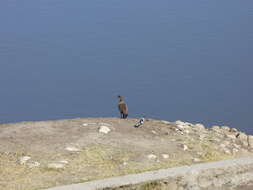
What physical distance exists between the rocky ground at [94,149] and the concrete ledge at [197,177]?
1.57 m

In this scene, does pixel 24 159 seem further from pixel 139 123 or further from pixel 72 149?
pixel 139 123

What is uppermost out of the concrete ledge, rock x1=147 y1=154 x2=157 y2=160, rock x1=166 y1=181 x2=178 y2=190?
rock x1=147 y1=154 x2=157 y2=160

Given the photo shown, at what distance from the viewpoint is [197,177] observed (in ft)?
36.1

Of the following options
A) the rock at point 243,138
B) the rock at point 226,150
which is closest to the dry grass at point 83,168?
the rock at point 226,150

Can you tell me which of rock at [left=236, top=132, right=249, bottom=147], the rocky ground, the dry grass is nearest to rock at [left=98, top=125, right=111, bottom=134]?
the rocky ground

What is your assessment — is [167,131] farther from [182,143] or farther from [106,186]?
[106,186]

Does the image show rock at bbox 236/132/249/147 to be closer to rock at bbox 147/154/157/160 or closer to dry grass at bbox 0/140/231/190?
dry grass at bbox 0/140/231/190

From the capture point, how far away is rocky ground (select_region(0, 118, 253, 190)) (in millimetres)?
12148

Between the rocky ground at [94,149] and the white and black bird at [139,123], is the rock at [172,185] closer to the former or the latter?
the rocky ground at [94,149]

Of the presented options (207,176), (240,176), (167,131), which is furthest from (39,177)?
(167,131)

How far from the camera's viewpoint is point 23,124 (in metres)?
16.1

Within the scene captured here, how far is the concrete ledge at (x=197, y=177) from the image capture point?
404 inches

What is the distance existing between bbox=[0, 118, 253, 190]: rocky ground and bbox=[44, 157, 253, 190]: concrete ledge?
1574 millimetres

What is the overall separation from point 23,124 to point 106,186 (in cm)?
664
